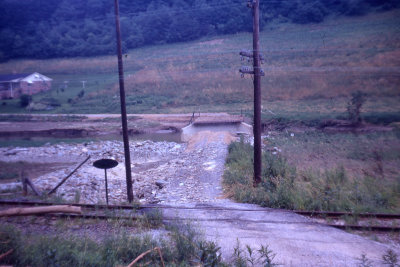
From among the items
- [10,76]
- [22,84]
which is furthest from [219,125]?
[10,76]

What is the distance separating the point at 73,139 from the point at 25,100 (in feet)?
27.2

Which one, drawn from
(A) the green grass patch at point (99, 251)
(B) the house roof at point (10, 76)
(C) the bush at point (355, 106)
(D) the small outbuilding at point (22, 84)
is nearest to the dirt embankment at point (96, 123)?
(D) the small outbuilding at point (22, 84)

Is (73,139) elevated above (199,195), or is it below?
below

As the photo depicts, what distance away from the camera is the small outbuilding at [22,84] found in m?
21.4

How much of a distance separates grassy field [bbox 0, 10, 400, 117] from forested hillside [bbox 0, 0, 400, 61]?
3.15ft

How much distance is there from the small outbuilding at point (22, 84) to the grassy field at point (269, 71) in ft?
2.26

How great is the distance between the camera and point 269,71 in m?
34.6

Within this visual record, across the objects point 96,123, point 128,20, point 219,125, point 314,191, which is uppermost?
point 128,20

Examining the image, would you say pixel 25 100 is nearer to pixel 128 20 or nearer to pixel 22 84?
pixel 22 84

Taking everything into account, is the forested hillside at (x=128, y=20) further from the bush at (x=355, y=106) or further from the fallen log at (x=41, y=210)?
the fallen log at (x=41, y=210)

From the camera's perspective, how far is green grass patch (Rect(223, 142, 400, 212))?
9.59 m

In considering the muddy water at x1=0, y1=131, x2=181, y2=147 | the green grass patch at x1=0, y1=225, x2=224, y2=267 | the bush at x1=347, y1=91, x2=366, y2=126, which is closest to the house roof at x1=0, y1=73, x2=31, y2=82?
the muddy water at x1=0, y1=131, x2=181, y2=147

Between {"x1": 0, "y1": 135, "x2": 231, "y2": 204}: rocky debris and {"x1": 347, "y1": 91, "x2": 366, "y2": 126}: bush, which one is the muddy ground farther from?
{"x1": 347, "y1": 91, "x2": 366, "y2": 126}: bush

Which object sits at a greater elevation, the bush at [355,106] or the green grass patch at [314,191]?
the bush at [355,106]
